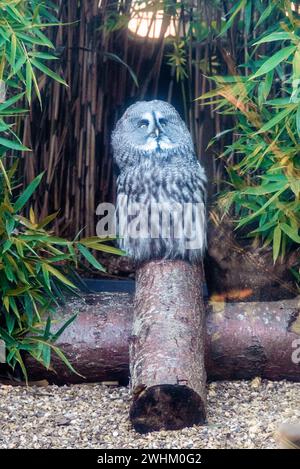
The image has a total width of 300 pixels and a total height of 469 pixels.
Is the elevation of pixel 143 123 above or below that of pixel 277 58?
below

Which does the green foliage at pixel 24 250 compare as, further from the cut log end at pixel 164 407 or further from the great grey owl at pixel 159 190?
the cut log end at pixel 164 407

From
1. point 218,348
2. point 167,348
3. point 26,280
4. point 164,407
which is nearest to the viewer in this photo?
point 164,407

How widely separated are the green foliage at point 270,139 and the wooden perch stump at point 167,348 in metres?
0.26

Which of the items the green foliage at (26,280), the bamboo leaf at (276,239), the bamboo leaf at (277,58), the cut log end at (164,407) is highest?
the bamboo leaf at (277,58)

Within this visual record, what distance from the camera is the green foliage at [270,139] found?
2701mm

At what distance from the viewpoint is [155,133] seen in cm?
311

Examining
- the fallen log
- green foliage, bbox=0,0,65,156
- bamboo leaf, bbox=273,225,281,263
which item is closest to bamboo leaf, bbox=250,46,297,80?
bamboo leaf, bbox=273,225,281,263

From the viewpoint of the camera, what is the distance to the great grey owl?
9.74ft

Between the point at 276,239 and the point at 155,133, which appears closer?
the point at 276,239

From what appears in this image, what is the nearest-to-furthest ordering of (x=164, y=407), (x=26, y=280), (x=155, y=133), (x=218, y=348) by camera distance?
(x=164, y=407) < (x=26, y=280) < (x=218, y=348) < (x=155, y=133)

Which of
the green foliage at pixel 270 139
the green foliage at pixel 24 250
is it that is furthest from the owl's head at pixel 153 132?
the green foliage at pixel 24 250

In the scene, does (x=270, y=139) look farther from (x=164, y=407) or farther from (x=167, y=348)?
(x=164, y=407)

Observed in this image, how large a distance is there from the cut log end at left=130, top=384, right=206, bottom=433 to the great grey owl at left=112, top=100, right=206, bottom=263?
551 millimetres

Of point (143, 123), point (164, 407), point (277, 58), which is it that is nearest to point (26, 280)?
point (164, 407)
